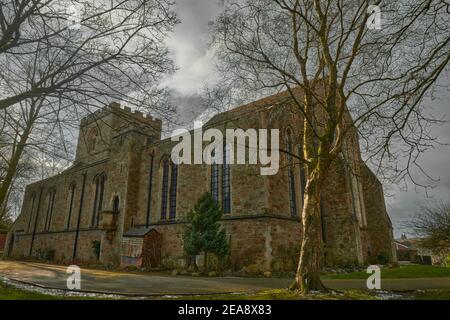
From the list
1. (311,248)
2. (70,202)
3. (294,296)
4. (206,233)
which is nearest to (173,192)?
(206,233)

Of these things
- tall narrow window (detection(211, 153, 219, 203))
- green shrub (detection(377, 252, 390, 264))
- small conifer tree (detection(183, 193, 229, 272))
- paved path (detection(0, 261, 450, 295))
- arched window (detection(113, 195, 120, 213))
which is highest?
tall narrow window (detection(211, 153, 219, 203))

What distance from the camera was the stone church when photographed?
15.9 meters

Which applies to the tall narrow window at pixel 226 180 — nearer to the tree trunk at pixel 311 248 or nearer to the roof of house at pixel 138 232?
the roof of house at pixel 138 232

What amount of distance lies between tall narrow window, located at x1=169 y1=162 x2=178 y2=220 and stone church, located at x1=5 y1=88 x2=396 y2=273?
0.24 ft

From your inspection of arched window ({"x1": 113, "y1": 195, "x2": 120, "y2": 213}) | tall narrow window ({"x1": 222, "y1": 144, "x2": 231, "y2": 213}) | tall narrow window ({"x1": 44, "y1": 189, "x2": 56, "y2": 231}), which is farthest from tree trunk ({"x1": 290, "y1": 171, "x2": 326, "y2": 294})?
tall narrow window ({"x1": 44, "y1": 189, "x2": 56, "y2": 231})

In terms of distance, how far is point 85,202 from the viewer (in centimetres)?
2786

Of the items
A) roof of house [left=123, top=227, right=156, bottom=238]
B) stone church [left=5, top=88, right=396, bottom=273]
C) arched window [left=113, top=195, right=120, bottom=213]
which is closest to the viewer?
stone church [left=5, top=88, right=396, bottom=273]

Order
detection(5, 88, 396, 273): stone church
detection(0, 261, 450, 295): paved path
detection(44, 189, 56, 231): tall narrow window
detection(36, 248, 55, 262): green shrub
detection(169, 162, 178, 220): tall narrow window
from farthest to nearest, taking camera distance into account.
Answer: detection(44, 189, 56, 231): tall narrow window, detection(36, 248, 55, 262): green shrub, detection(169, 162, 178, 220): tall narrow window, detection(5, 88, 396, 273): stone church, detection(0, 261, 450, 295): paved path

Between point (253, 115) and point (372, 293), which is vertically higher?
point (253, 115)

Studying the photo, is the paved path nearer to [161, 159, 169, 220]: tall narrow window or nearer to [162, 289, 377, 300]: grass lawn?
[162, 289, 377, 300]: grass lawn
